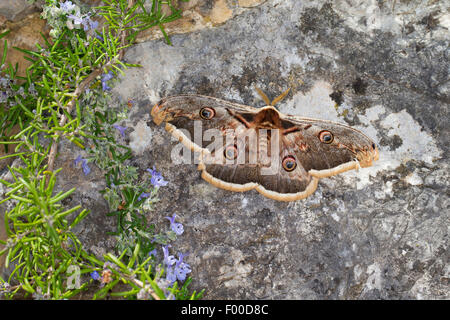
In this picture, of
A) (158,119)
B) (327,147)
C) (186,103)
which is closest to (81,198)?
(158,119)

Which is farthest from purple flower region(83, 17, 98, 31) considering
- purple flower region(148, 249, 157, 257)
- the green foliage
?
purple flower region(148, 249, 157, 257)

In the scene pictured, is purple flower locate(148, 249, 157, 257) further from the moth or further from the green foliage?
the moth

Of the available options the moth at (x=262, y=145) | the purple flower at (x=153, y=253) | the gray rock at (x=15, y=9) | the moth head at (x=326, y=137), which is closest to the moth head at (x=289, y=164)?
the moth at (x=262, y=145)

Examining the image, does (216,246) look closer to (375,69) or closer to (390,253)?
(390,253)

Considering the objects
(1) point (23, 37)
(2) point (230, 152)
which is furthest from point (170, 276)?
(1) point (23, 37)

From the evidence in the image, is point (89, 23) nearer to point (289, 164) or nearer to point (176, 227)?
point (176, 227)

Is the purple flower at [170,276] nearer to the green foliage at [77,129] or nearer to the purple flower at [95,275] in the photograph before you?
the green foliage at [77,129]
